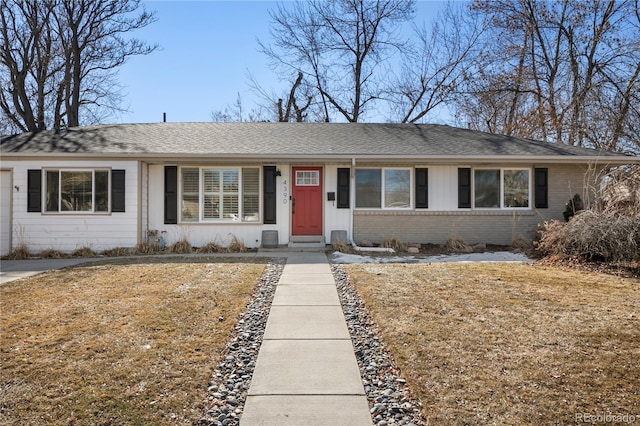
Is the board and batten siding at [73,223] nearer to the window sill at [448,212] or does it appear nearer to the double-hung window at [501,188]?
the window sill at [448,212]

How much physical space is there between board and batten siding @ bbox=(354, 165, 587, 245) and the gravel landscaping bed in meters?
6.00

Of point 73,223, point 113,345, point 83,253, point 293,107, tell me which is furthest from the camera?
point 293,107

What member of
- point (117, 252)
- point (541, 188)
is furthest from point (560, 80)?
point (117, 252)

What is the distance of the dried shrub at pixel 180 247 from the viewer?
1034 centimetres

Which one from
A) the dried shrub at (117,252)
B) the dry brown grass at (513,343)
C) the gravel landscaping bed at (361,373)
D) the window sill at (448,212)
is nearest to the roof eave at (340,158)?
the window sill at (448,212)

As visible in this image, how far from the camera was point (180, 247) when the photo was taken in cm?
1039

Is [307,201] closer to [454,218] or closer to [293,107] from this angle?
[454,218]

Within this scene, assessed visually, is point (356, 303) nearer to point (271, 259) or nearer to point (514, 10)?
point (271, 259)

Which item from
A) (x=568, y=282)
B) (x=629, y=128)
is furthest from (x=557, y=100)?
(x=568, y=282)

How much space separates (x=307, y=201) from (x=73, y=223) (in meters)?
6.09

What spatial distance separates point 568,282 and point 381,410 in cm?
517

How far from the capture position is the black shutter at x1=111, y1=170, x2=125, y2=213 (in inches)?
405

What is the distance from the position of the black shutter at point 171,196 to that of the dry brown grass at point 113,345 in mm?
3879

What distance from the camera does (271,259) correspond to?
29.3ft
